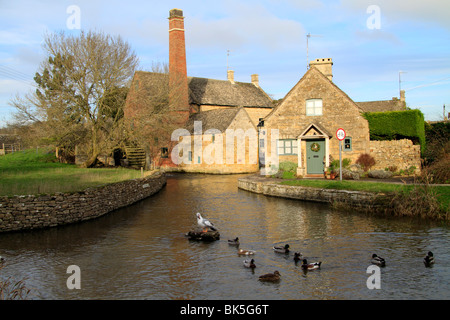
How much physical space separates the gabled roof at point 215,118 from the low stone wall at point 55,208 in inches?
871

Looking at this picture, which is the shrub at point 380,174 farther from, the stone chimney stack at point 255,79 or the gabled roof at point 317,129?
the stone chimney stack at point 255,79

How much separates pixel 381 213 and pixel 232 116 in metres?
26.2

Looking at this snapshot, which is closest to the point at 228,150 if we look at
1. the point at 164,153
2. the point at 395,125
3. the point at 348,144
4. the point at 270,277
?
the point at 164,153

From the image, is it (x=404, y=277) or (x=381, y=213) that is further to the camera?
(x=381, y=213)

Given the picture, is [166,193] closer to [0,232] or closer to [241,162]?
[0,232]

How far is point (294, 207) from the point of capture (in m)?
19.9

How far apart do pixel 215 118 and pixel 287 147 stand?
1684 centimetres

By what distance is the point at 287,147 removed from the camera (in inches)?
1127

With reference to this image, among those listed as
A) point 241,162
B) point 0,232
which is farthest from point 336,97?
point 0,232

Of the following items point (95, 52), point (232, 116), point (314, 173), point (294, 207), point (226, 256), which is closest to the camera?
point (226, 256)

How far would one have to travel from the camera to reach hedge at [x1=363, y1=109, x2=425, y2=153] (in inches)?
1035

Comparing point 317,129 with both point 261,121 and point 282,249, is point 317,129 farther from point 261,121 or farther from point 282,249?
point 282,249

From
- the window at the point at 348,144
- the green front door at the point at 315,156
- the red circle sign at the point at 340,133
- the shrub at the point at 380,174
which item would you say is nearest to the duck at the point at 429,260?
the red circle sign at the point at 340,133

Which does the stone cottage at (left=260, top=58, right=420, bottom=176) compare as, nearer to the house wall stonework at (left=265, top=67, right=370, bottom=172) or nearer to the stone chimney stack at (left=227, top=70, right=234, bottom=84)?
the house wall stonework at (left=265, top=67, right=370, bottom=172)
